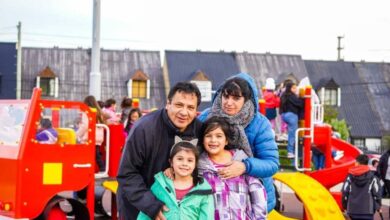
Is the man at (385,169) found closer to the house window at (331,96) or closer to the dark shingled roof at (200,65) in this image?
the dark shingled roof at (200,65)

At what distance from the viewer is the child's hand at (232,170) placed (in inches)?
180

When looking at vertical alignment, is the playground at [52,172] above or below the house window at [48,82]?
below

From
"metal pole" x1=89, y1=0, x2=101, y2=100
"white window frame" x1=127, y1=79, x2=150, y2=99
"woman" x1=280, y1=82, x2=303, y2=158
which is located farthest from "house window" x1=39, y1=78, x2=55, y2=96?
"woman" x1=280, y1=82, x2=303, y2=158

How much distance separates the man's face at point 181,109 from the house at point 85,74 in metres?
35.5

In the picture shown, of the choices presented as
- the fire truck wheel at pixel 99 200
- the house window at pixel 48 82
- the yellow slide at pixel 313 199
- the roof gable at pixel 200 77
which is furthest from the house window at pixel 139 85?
the yellow slide at pixel 313 199

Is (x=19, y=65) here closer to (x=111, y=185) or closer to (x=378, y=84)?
(x=378, y=84)

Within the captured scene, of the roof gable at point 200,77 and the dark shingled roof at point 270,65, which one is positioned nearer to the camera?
the roof gable at point 200,77

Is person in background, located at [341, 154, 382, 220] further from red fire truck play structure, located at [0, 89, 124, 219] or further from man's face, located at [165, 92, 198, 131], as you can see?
man's face, located at [165, 92, 198, 131]

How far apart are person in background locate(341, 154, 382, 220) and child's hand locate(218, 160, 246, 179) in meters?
6.08

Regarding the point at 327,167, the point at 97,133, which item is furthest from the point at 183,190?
the point at 327,167

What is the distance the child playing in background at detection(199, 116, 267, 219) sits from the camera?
4.61m

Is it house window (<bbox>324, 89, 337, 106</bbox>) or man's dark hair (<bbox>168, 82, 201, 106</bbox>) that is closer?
man's dark hair (<bbox>168, 82, 201, 106</bbox>)

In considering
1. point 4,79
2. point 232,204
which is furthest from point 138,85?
point 232,204

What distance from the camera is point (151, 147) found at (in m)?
4.47
